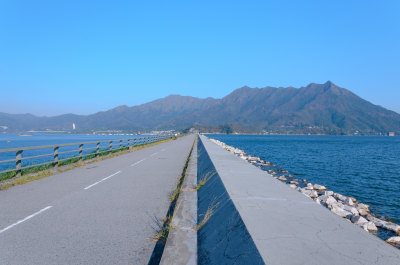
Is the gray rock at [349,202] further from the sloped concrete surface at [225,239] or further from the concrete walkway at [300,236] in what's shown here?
the sloped concrete surface at [225,239]

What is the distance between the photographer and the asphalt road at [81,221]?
4.94 metres

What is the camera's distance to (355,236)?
4324mm

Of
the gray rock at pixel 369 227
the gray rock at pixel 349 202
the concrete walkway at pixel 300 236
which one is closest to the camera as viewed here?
the concrete walkway at pixel 300 236

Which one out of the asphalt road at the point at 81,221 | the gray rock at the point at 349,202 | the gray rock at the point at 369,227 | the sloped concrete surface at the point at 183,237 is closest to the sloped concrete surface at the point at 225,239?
the sloped concrete surface at the point at 183,237

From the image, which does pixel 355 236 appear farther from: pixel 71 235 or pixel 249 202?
pixel 71 235

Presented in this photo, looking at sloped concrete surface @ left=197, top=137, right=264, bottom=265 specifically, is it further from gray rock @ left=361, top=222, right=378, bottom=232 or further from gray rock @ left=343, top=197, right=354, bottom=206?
gray rock @ left=343, top=197, right=354, bottom=206

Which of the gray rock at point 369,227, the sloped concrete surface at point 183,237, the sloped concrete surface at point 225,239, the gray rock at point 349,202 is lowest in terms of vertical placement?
the gray rock at point 349,202

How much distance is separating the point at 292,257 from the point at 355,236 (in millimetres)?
1330

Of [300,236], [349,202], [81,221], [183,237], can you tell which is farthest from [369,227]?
[81,221]

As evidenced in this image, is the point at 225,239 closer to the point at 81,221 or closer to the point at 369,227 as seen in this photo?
the point at 81,221

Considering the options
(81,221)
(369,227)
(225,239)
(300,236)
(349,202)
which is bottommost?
(349,202)

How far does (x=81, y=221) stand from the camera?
22.2 ft

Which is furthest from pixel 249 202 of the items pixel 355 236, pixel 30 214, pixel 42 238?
pixel 30 214

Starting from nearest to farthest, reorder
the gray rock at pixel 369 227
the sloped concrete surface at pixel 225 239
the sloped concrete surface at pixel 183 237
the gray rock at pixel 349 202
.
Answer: the sloped concrete surface at pixel 225 239
the sloped concrete surface at pixel 183 237
the gray rock at pixel 369 227
the gray rock at pixel 349 202
